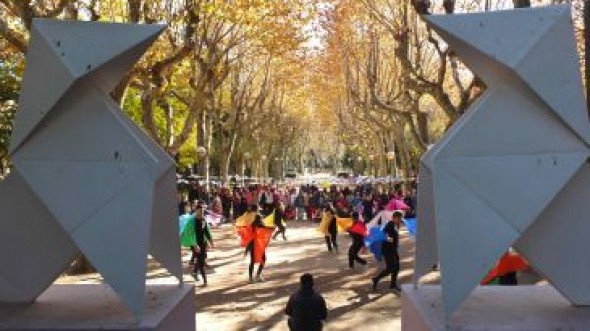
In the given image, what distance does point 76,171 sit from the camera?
7.35m

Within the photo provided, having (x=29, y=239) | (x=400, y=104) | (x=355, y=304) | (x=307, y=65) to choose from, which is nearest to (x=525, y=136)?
(x=29, y=239)

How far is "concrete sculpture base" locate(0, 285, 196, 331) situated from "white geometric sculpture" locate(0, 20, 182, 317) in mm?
249

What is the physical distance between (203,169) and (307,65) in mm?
14113

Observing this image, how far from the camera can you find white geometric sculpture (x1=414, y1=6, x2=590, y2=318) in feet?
22.5

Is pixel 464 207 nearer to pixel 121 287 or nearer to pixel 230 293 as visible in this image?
pixel 121 287

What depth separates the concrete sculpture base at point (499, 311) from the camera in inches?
256

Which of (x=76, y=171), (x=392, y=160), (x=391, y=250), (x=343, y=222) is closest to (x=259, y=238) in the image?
(x=391, y=250)

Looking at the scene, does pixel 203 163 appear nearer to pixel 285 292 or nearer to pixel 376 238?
pixel 376 238

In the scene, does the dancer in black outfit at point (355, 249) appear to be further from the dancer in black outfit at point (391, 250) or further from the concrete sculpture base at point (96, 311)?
the concrete sculpture base at point (96, 311)

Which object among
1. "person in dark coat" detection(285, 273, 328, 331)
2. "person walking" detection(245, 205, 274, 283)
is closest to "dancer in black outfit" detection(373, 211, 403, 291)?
"person walking" detection(245, 205, 274, 283)

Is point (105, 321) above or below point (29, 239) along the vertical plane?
below

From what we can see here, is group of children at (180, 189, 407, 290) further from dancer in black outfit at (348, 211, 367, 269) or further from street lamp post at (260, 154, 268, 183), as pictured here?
street lamp post at (260, 154, 268, 183)

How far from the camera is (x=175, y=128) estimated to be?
42438 mm

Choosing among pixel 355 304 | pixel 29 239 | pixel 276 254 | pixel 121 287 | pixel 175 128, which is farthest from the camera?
pixel 175 128
